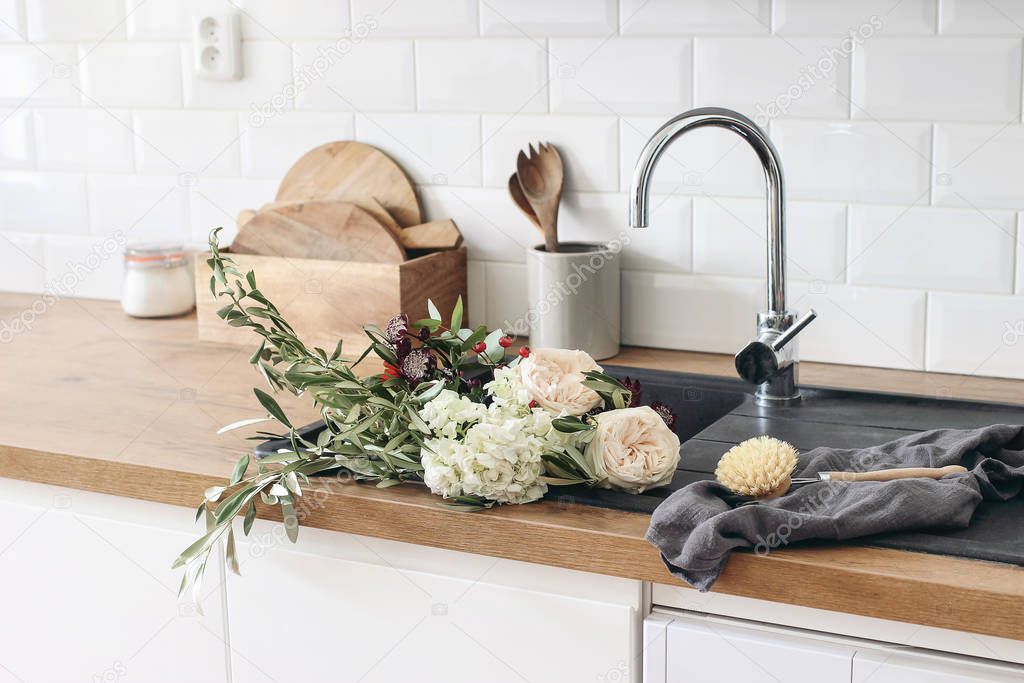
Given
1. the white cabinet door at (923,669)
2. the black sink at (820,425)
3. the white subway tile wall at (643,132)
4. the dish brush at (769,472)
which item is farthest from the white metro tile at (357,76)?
the white cabinet door at (923,669)

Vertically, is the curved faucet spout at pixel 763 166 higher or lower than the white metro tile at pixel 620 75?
lower

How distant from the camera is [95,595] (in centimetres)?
130

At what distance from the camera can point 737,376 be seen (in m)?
1.47

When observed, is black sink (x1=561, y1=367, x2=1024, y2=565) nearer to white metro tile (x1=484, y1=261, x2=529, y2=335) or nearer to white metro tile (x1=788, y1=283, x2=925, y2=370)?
white metro tile (x1=788, y1=283, x2=925, y2=370)

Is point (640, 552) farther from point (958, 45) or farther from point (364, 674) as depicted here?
point (958, 45)

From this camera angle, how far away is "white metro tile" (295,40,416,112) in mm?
1723

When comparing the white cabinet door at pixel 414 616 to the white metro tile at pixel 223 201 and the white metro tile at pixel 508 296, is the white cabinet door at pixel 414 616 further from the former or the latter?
the white metro tile at pixel 223 201

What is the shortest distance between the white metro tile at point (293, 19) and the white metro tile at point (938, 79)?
2.49 ft

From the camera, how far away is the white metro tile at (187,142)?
1.88 metres

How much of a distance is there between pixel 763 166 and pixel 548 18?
1.36 ft

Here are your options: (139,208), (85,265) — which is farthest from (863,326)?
(85,265)

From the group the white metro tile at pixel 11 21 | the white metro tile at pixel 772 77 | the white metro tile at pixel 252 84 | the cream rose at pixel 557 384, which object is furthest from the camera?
the white metro tile at pixel 11 21

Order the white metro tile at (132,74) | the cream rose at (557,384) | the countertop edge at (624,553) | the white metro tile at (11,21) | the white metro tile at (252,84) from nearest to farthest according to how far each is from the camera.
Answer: the countertop edge at (624,553) < the cream rose at (557,384) < the white metro tile at (252,84) < the white metro tile at (132,74) < the white metro tile at (11,21)

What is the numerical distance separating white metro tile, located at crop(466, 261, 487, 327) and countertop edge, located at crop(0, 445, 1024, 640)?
651 mm
